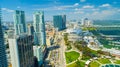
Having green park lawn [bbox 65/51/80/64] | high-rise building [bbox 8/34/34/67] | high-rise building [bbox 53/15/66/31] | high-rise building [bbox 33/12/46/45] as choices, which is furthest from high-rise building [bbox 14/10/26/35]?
high-rise building [bbox 53/15/66/31]

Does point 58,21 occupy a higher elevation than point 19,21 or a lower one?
lower

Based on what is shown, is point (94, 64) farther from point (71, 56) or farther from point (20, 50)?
point (20, 50)

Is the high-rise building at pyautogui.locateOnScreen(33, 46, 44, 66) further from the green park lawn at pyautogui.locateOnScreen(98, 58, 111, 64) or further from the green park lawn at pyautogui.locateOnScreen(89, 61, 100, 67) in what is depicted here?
the green park lawn at pyautogui.locateOnScreen(98, 58, 111, 64)

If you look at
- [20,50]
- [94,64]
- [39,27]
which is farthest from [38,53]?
[39,27]

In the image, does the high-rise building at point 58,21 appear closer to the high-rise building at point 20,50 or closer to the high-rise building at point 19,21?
the high-rise building at point 19,21

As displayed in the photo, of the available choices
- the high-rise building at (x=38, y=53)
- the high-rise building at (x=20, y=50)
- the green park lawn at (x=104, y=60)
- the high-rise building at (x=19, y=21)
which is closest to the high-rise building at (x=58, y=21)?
the high-rise building at (x=19, y=21)

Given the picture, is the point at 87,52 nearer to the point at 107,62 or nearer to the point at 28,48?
the point at 107,62

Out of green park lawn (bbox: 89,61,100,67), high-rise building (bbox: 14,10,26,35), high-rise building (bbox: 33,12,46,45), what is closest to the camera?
green park lawn (bbox: 89,61,100,67)
